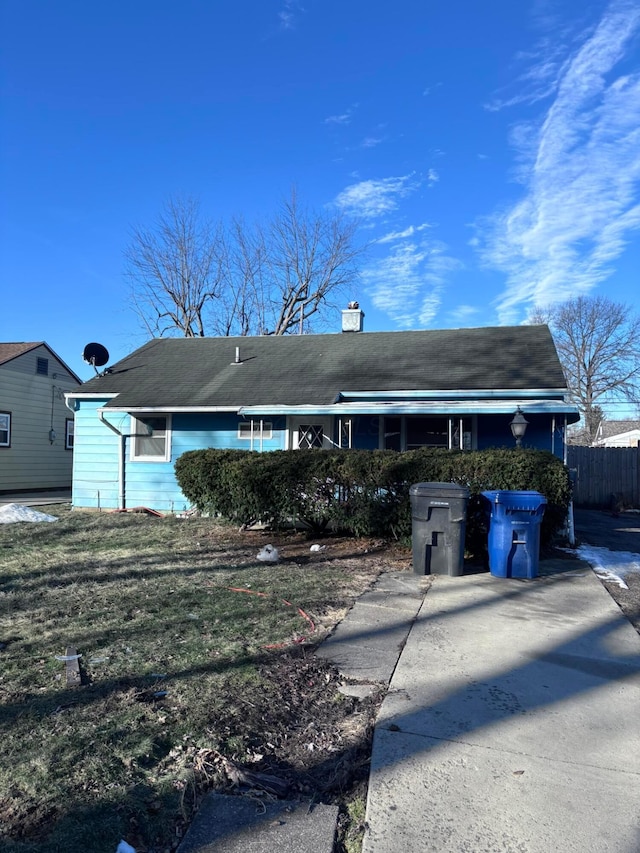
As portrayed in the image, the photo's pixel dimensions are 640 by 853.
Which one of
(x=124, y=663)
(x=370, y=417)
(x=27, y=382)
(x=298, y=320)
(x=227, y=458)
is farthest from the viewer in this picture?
(x=298, y=320)

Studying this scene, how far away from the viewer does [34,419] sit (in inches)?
819

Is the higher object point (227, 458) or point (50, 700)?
point (227, 458)

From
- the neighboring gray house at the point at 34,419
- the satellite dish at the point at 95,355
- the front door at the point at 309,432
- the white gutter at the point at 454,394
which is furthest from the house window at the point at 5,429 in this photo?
the white gutter at the point at 454,394

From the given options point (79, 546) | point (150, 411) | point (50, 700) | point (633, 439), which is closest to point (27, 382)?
point (150, 411)

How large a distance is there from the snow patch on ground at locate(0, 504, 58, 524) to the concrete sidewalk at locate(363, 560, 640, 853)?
31.3 feet

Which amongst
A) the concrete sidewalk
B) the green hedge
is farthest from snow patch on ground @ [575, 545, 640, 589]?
the concrete sidewalk

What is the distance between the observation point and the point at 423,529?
293 inches

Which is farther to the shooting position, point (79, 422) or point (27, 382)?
point (27, 382)

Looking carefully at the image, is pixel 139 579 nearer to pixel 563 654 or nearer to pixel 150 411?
pixel 563 654

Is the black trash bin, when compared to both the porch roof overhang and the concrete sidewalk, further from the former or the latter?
the porch roof overhang

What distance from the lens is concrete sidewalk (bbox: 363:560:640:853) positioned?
2.47m

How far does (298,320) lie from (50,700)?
28052mm

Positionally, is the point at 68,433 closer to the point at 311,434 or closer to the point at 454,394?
the point at 311,434

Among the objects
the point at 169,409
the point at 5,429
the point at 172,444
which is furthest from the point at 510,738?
the point at 5,429
